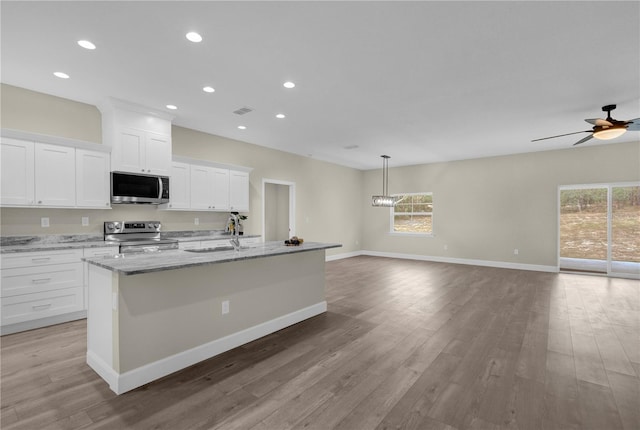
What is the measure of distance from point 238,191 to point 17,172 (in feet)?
10.0

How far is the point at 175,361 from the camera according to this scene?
2459 millimetres

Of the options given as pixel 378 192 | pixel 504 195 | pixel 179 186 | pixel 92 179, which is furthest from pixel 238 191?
pixel 504 195

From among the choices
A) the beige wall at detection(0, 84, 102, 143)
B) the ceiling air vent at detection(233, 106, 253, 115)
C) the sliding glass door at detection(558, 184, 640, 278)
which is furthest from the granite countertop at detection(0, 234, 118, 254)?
the sliding glass door at detection(558, 184, 640, 278)

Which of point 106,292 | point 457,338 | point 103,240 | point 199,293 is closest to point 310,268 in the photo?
point 199,293

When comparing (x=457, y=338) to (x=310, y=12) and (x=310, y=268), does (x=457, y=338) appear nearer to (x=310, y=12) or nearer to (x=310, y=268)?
(x=310, y=268)

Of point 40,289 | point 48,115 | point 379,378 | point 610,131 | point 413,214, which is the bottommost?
point 379,378

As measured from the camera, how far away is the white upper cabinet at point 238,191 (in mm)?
5723

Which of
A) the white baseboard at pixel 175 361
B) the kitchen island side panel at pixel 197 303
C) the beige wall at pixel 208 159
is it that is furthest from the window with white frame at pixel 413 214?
the white baseboard at pixel 175 361

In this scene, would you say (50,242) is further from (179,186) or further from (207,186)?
(207,186)

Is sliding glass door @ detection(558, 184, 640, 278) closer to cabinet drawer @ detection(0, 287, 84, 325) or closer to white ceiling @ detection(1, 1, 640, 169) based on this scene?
white ceiling @ detection(1, 1, 640, 169)

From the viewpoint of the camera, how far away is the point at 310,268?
3.85 metres

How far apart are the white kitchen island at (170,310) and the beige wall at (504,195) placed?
632 centimetres

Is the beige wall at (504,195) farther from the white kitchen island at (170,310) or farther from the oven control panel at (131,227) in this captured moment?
the oven control panel at (131,227)

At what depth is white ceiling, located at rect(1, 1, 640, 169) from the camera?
234cm
